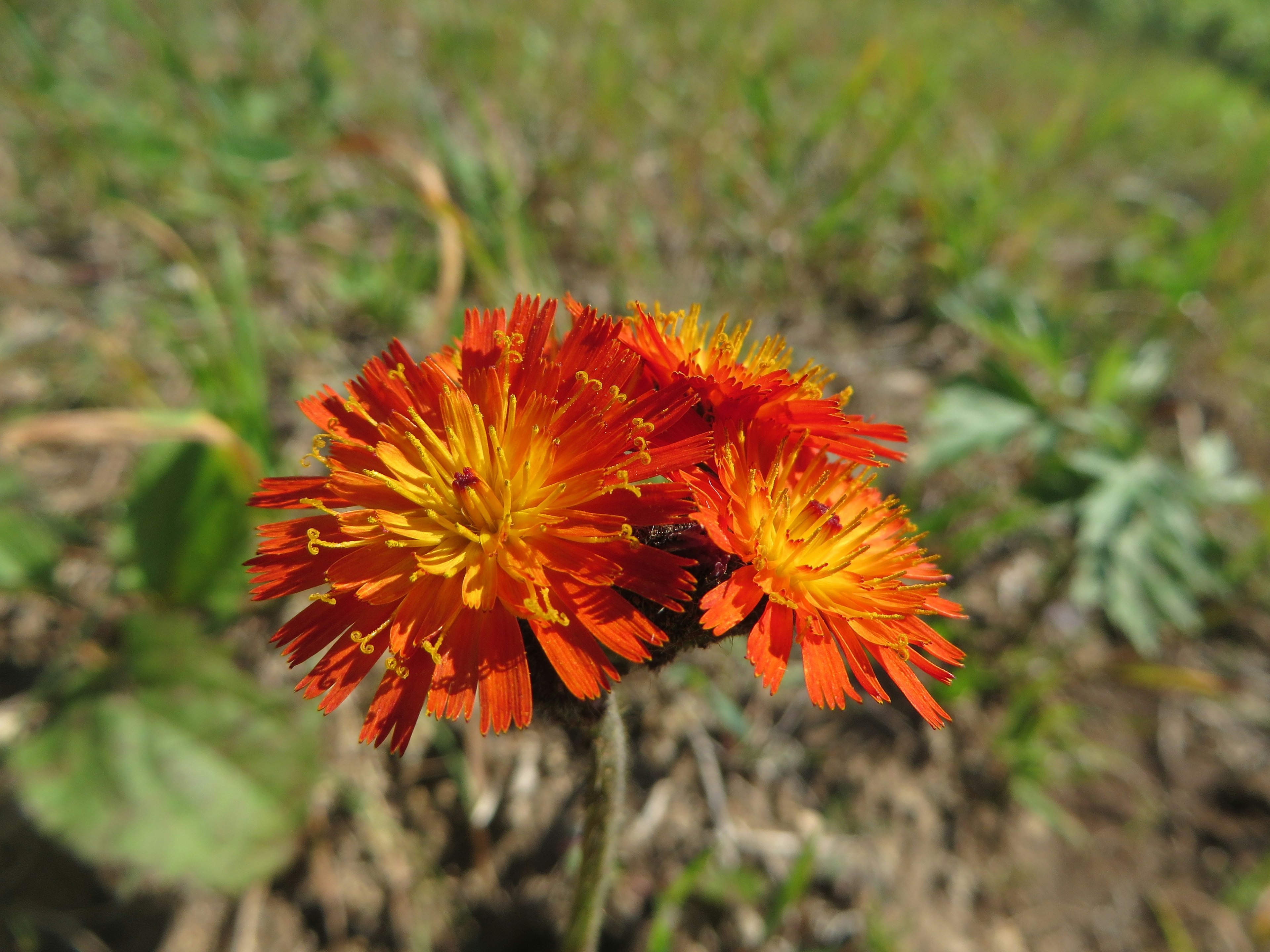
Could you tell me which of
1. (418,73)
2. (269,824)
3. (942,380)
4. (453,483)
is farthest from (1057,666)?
(418,73)

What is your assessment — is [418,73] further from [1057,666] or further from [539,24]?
[1057,666]

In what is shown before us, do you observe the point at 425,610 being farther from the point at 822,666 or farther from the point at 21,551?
the point at 21,551

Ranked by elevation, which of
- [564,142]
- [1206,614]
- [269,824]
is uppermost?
[564,142]

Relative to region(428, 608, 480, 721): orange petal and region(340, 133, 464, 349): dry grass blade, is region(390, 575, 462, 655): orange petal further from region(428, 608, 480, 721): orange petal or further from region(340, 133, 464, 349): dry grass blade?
region(340, 133, 464, 349): dry grass blade

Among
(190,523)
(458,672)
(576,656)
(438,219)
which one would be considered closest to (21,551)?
(190,523)

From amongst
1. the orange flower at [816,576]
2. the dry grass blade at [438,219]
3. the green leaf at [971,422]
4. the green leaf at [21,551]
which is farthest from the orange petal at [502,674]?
the dry grass blade at [438,219]

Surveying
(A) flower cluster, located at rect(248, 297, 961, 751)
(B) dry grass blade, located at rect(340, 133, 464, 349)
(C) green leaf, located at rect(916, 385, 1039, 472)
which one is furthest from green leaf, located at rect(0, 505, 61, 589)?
(C) green leaf, located at rect(916, 385, 1039, 472)

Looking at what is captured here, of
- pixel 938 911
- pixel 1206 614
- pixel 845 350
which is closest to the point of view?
pixel 938 911
